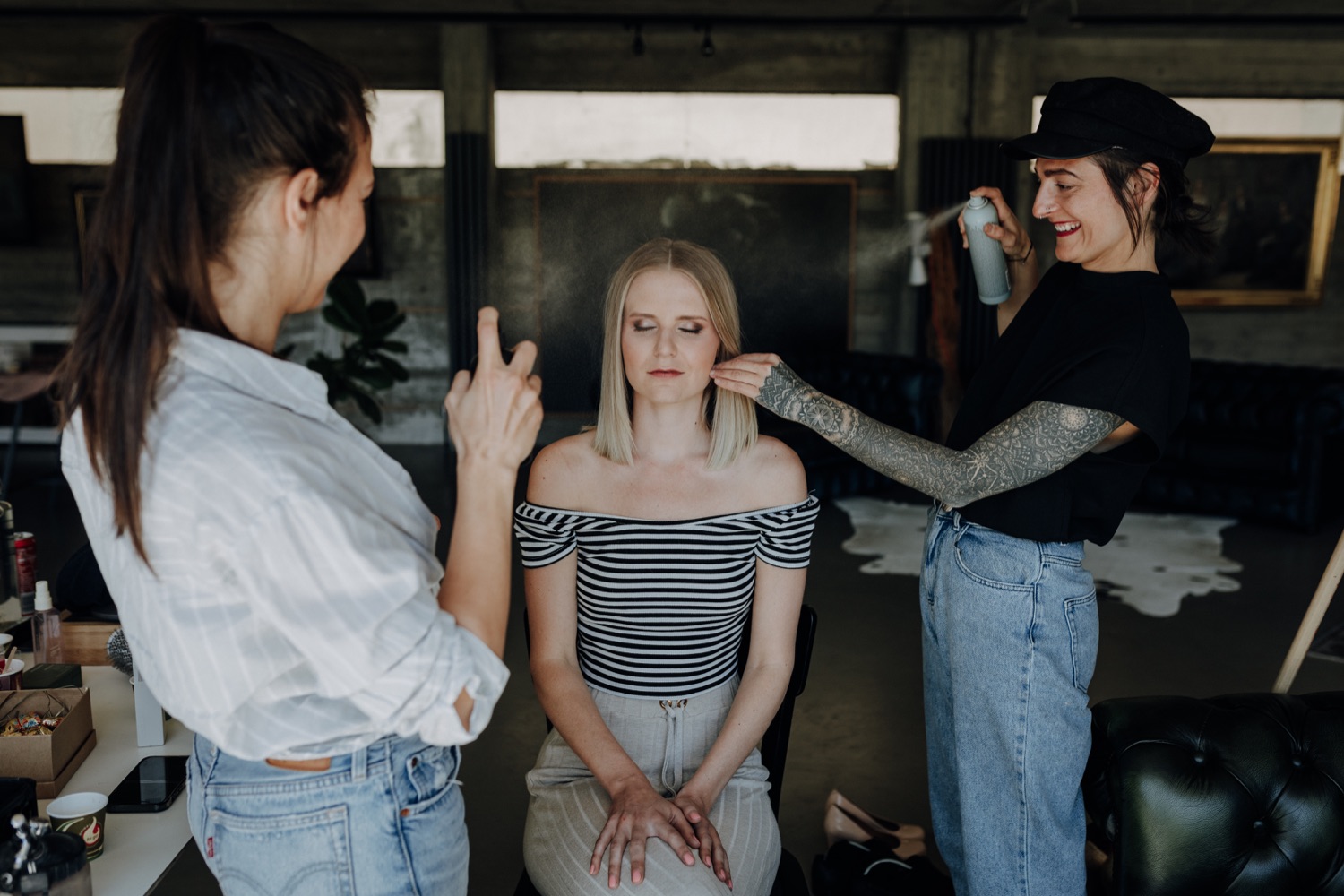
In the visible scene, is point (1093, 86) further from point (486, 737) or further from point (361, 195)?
point (486, 737)

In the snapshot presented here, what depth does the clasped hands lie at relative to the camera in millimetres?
1508

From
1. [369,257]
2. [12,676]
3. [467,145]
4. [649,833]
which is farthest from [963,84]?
[12,676]

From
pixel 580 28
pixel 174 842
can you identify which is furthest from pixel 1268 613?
pixel 580 28

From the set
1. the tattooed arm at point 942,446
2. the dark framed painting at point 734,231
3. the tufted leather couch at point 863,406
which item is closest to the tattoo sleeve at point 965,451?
the tattooed arm at point 942,446

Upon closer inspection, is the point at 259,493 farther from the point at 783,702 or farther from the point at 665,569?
the point at 783,702

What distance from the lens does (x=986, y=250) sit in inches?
82.1

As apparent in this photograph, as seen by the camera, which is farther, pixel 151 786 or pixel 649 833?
pixel 649 833

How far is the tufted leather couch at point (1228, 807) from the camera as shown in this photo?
153 centimetres

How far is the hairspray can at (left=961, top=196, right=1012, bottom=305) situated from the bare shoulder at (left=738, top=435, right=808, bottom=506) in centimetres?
61

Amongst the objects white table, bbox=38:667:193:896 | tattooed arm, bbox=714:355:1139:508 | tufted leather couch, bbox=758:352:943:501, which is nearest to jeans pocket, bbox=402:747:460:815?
white table, bbox=38:667:193:896

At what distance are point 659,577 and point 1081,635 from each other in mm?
712

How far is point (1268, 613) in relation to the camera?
4.47m

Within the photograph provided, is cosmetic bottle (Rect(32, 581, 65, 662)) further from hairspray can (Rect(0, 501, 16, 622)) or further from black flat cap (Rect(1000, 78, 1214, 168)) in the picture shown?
black flat cap (Rect(1000, 78, 1214, 168))

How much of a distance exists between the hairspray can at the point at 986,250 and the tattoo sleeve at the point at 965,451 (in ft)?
1.79
